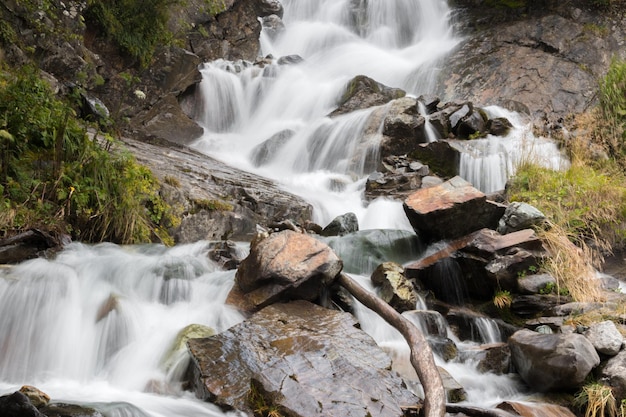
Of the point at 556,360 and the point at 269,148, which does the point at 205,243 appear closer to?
the point at 556,360

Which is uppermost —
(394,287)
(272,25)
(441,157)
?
(272,25)

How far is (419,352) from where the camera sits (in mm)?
3797

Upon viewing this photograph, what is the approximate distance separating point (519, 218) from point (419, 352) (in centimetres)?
330

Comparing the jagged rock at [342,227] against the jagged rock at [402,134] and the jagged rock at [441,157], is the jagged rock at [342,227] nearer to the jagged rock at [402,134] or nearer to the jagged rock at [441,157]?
the jagged rock at [441,157]

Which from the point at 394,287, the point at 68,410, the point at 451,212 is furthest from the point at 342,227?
the point at 68,410

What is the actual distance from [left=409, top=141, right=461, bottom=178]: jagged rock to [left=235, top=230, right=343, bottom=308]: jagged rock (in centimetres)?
572

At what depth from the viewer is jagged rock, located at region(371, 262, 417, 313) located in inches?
204

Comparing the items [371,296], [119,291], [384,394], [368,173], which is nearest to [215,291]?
[119,291]

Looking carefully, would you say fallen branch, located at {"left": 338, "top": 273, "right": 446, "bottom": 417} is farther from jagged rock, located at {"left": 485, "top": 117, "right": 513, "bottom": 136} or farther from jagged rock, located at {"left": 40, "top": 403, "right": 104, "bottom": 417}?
jagged rock, located at {"left": 485, "top": 117, "right": 513, "bottom": 136}

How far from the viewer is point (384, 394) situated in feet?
11.0

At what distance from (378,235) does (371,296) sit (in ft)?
7.02

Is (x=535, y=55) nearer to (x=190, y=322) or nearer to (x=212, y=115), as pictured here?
(x=212, y=115)

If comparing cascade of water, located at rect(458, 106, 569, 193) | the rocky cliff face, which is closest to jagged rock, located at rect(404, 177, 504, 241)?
cascade of water, located at rect(458, 106, 569, 193)

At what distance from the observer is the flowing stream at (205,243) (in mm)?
3701
